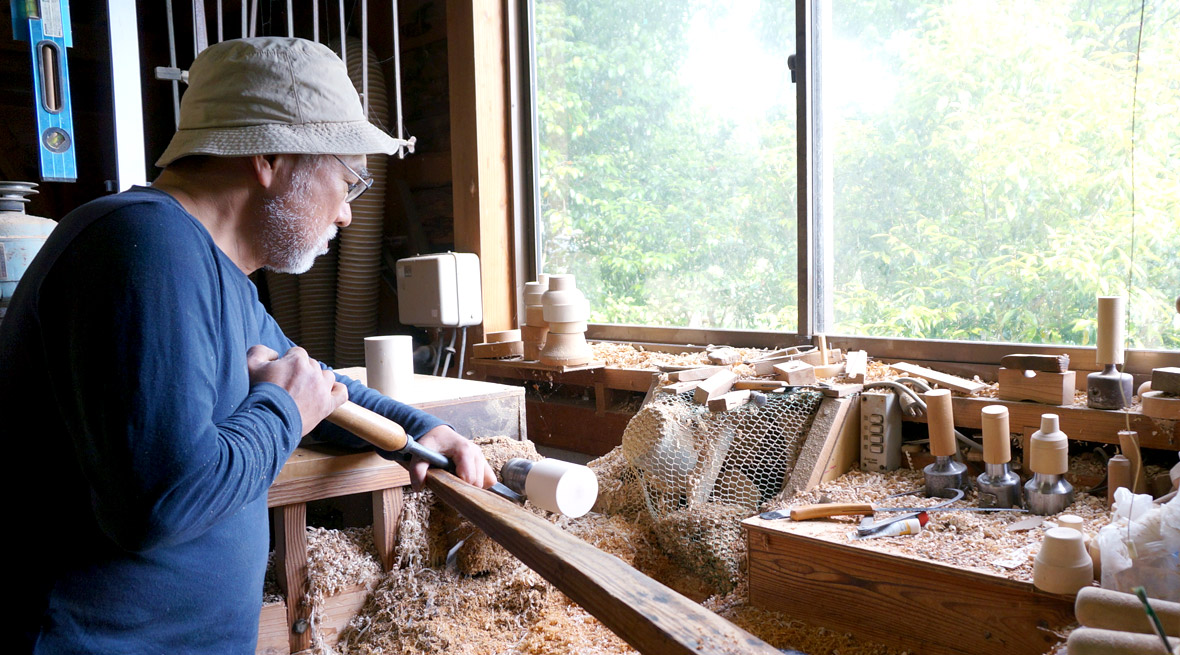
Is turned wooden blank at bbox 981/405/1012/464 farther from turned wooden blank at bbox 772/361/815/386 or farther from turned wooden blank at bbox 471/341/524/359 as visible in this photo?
turned wooden blank at bbox 471/341/524/359

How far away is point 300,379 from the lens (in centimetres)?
130

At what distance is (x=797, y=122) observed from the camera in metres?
2.68

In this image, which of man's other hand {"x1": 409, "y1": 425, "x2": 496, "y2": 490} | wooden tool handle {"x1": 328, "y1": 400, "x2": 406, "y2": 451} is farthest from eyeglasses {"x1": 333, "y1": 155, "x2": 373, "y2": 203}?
man's other hand {"x1": 409, "y1": 425, "x2": 496, "y2": 490}

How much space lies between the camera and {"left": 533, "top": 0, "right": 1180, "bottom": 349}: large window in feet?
6.92

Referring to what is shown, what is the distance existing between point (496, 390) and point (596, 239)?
4.91ft

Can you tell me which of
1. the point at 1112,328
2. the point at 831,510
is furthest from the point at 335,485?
the point at 1112,328

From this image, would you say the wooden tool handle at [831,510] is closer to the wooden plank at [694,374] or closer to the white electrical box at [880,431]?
the white electrical box at [880,431]

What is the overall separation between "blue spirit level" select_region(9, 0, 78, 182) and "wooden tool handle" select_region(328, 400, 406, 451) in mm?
1296

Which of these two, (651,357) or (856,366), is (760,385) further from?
(651,357)

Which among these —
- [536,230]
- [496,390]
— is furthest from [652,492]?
[536,230]

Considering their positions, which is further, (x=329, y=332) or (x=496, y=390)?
(x=329, y=332)

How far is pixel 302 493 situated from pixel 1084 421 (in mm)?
1788

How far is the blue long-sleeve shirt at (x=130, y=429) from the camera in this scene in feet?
3.29

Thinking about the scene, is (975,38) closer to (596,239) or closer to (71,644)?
(596,239)
